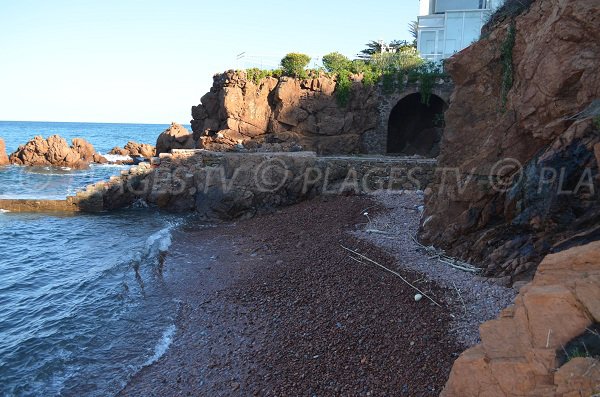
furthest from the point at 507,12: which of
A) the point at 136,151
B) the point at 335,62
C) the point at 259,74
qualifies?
the point at 136,151

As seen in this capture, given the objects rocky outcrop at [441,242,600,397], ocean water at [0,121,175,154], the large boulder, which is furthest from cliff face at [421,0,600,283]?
ocean water at [0,121,175,154]

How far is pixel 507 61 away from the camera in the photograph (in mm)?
9070

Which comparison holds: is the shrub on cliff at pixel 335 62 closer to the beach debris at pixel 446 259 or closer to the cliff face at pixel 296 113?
the cliff face at pixel 296 113

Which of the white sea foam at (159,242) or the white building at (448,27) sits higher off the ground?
the white building at (448,27)

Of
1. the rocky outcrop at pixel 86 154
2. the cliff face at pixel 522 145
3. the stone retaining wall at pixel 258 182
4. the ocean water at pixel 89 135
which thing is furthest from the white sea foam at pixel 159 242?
the ocean water at pixel 89 135

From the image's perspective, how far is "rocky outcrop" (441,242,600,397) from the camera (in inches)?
132

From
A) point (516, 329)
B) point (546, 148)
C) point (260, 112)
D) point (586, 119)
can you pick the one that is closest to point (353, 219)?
point (546, 148)

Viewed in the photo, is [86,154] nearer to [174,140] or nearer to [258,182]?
[174,140]

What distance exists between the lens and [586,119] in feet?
22.7

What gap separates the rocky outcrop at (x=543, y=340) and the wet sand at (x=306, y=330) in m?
1.55

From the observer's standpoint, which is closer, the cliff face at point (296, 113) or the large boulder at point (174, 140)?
the cliff face at point (296, 113)

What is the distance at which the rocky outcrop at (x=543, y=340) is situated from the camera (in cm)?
335

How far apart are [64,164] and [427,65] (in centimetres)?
2910

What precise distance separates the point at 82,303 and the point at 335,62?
1923 cm
